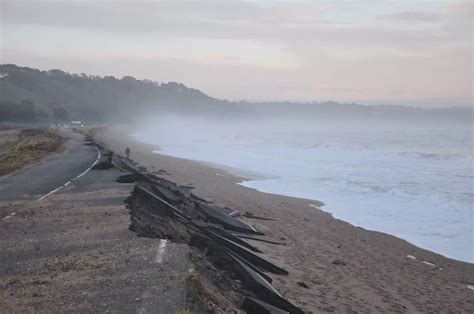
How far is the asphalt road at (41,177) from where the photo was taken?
41.6 feet

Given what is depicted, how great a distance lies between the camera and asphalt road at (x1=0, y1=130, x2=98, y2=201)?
12677 millimetres

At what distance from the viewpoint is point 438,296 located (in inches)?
343

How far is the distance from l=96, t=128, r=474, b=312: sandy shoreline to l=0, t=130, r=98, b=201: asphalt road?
202 inches

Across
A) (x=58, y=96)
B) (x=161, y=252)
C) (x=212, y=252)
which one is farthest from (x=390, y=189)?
(x=58, y=96)

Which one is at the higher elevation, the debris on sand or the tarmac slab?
the tarmac slab

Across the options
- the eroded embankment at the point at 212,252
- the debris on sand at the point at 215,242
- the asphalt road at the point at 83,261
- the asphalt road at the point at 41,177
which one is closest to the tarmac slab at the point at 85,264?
the asphalt road at the point at 83,261

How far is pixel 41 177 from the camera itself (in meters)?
15.7

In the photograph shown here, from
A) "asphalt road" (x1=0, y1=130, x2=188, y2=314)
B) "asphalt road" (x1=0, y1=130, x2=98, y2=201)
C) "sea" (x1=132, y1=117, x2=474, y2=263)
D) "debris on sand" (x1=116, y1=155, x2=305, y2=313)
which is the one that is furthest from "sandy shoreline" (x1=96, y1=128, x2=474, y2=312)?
"asphalt road" (x1=0, y1=130, x2=98, y2=201)

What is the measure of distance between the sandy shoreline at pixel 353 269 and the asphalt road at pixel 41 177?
202 inches

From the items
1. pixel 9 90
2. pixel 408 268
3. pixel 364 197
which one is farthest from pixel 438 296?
pixel 9 90

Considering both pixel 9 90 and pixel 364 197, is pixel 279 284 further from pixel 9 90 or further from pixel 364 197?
pixel 9 90

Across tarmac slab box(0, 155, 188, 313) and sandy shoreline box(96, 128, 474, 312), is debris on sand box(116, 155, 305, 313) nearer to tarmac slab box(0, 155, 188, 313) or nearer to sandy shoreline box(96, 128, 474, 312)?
tarmac slab box(0, 155, 188, 313)

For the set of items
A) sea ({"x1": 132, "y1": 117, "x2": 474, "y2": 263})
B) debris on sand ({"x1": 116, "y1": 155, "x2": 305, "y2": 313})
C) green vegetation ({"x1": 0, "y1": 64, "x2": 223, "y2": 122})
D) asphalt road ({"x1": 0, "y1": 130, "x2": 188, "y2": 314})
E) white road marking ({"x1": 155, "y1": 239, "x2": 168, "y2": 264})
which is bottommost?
sea ({"x1": 132, "y1": 117, "x2": 474, "y2": 263})

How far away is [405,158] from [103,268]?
118ft
